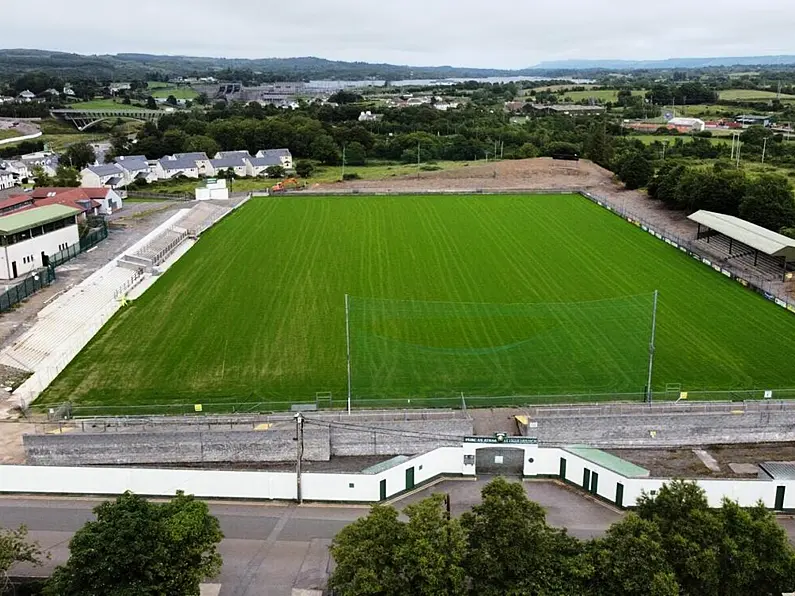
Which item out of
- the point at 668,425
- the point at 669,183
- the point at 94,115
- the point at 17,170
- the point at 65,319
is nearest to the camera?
the point at 668,425

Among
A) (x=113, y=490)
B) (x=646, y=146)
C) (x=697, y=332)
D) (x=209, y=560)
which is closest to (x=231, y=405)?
(x=113, y=490)

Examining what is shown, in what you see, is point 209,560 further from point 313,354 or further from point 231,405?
point 313,354

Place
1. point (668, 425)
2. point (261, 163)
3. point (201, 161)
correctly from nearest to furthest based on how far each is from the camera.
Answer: point (668, 425), point (201, 161), point (261, 163)

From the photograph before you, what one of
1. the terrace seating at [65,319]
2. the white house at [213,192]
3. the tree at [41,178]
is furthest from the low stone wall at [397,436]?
the tree at [41,178]

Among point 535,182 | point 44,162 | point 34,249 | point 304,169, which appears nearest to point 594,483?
point 34,249

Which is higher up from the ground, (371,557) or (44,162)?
(44,162)

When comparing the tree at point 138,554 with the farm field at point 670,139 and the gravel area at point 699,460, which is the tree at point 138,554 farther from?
the farm field at point 670,139

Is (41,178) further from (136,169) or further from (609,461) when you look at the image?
(609,461)
